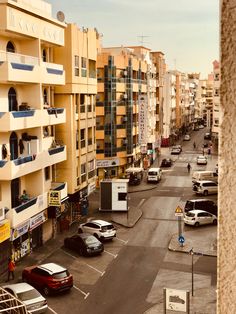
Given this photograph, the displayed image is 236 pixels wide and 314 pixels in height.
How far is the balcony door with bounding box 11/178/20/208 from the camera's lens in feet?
90.9

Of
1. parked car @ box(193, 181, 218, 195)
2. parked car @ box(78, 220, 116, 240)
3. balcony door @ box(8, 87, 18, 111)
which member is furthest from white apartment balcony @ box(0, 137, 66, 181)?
parked car @ box(193, 181, 218, 195)

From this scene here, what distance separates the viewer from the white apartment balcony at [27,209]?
25.6m

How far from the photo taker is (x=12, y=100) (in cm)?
2788

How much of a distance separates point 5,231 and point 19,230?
6.39 ft

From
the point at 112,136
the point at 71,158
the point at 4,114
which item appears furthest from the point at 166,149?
the point at 4,114

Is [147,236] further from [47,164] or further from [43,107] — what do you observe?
[43,107]

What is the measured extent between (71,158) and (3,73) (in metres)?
13.0

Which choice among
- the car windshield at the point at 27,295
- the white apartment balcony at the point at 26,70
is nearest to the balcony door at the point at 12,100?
the white apartment balcony at the point at 26,70

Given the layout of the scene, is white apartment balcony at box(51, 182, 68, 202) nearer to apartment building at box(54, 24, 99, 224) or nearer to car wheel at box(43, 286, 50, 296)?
apartment building at box(54, 24, 99, 224)

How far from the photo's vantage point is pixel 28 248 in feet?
95.7

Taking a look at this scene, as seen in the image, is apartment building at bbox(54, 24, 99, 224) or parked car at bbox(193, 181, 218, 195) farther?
parked car at bbox(193, 181, 218, 195)

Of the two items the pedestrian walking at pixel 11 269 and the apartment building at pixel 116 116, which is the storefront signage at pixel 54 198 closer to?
the pedestrian walking at pixel 11 269

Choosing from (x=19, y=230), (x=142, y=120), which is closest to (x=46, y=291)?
(x=19, y=230)

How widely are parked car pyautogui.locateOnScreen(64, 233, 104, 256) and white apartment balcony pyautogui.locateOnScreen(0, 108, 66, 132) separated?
291 inches
